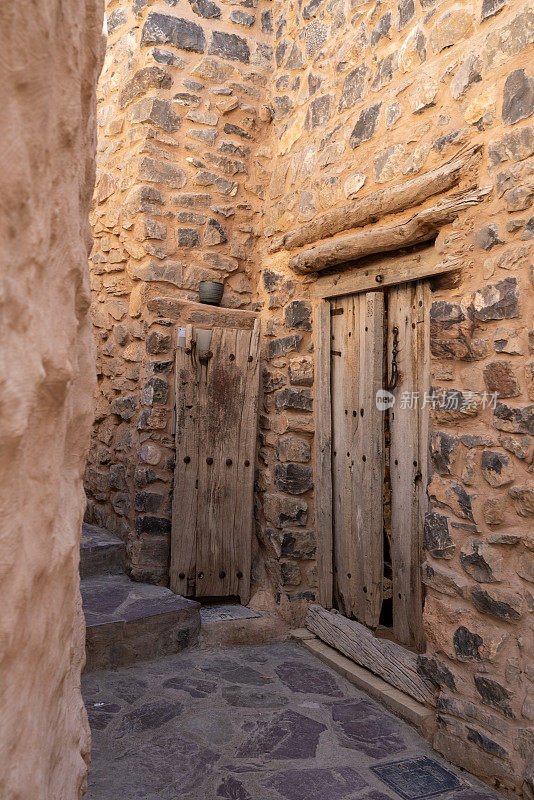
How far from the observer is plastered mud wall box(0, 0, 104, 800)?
0.68 meters

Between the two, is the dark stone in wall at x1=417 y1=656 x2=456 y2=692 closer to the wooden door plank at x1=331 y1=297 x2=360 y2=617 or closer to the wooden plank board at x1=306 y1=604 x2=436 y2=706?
the wooden plank board at x1=306 y1=604 x2=436 y2=706

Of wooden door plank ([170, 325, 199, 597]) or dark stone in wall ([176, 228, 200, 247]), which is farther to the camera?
dark stone in wall ([176, 228, 200, 247])

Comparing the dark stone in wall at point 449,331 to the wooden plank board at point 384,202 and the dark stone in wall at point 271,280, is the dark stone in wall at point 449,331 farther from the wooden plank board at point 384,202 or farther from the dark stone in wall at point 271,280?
the dark stone in wall at point 271,280

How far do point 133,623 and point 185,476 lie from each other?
3.23ft

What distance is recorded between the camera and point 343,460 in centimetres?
370

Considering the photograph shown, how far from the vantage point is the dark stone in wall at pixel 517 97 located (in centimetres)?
240

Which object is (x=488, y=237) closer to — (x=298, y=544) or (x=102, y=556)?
(x=298, y=544)

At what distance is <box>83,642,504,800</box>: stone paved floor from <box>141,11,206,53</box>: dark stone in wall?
3834mm

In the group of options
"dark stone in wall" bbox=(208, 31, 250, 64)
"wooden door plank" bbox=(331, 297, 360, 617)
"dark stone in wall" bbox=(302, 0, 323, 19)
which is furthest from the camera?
"dark stone in wall" bbox=(208, 31, 250, 64)

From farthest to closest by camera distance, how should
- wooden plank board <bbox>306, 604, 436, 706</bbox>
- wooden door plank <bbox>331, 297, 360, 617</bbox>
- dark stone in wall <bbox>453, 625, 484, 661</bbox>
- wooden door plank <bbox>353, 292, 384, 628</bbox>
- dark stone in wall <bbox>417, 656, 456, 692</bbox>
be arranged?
wooden door plank <bbox>331, 297, 360, 617</bbox>, wooden door plank <bbox>353, 292, 384, 628</bbox>, wooden plank board <bbox>306, 604, 436, 706</bbox>, dark stone in wall <bbox>417, 656, 456, 692</bbox>, dark stone in wall <bbox>453, 625, 484, 661</bbox>

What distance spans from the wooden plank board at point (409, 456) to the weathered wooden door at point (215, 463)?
1.17m

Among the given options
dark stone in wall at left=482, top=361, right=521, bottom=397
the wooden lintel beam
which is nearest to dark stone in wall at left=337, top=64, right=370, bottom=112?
the wooden lintel beam

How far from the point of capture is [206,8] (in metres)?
4.21

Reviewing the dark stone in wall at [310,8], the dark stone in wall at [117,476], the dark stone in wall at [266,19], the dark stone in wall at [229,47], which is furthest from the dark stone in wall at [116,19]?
the dark stone in wall at [117,476]
